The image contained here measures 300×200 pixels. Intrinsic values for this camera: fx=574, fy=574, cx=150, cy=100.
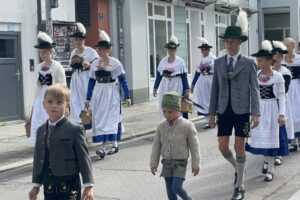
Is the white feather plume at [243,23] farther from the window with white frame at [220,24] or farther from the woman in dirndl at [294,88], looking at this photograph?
the window with white frame at [220,24]

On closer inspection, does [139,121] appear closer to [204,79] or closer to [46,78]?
[204,79]

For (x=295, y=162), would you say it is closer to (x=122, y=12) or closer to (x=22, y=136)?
(x=22, y=136)

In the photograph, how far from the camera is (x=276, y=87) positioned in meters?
8.09

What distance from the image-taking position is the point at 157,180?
26.7 feet

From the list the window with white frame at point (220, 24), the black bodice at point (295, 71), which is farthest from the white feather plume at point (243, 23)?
the window with white frame at point (220, 24)

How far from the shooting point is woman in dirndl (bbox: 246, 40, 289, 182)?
26.2 ft

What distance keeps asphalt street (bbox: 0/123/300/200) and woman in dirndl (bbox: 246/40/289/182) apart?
35 cm

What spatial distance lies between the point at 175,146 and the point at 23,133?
27.9ft

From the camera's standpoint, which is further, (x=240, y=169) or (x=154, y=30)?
(x=154, y=30)

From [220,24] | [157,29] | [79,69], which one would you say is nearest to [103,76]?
[79,69]

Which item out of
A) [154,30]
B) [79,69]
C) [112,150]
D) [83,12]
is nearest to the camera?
[112,150]

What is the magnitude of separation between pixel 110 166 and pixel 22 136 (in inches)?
177

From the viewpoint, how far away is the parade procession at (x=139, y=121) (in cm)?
446

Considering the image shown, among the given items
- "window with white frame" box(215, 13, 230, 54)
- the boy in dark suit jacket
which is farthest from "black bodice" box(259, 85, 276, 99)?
"window with white frame" box(215, 13, 230, 54)
